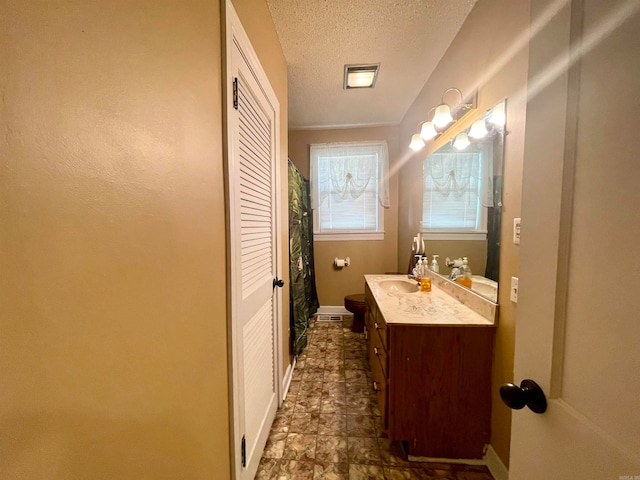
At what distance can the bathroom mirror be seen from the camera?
133 centimetres

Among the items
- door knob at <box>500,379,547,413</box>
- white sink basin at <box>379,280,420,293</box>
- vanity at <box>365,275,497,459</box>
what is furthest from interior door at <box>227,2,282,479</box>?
white sink basin at <box>379,280,420,293</box>

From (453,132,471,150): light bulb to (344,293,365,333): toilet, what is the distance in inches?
70.8

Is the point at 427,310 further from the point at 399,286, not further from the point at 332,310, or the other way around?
the point at 332,310

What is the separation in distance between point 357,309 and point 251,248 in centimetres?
192

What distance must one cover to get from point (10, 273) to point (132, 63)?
44 cm

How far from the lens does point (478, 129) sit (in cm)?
146

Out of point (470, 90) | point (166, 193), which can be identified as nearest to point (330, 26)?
point (470, 90)

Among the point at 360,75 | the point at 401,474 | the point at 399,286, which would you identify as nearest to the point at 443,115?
the point at 360,75

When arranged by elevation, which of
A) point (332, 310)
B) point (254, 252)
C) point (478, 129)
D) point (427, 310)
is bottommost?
point (332, 310)

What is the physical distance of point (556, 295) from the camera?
49 cm

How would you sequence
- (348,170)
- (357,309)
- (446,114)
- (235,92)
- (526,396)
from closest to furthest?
1. (526,396)
2. (235,92)
3. (446,114)
4. (357,309)
5. (348,170)

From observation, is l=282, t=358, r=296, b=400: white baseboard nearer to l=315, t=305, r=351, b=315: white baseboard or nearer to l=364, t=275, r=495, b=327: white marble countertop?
l=364, t=275, r=495, b=327: white marble countertop

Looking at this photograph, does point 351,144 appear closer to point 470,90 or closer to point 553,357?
point 470,90

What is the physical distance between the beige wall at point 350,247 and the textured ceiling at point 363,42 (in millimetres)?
596
